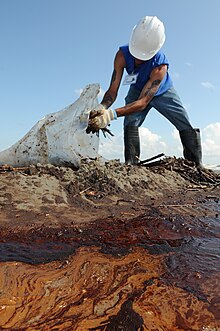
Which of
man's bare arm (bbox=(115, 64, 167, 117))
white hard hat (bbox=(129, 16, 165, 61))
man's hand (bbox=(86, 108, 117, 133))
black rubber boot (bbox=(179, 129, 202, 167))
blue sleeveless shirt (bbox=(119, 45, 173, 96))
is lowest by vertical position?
black rubber boot (bbox=(179, 129, 202, 167))

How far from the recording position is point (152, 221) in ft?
6.53

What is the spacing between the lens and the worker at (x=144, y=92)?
12.4 ft

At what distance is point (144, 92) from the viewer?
3.94m

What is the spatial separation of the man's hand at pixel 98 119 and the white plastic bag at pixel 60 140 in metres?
0.08

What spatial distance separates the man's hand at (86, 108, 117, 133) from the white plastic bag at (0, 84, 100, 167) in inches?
3.2

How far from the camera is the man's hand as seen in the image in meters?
3.29

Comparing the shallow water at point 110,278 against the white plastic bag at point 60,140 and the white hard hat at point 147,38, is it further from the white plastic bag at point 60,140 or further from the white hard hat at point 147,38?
the white hard hat at point 147,38

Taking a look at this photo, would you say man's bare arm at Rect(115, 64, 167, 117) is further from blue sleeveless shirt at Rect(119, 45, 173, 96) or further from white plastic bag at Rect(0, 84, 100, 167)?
white plastic bag at Rect(0, 84, 100, 167)

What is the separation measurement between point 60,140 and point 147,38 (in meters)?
1.90

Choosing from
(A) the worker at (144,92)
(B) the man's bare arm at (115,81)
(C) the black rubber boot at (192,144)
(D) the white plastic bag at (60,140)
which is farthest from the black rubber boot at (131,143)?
(D) the white plastic bag at (60,140)

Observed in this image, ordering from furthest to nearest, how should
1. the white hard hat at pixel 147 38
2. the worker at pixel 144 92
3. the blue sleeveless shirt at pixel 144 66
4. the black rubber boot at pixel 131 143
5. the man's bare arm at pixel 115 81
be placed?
1. the black rubber boot at pixel 131 143
2. the man's bare arm at pixel 115 81
3. the blue sleeveless shirt at pixel 144 66
4. the white hard hat at pixel 147 38
5. the worker at pixel 144 92

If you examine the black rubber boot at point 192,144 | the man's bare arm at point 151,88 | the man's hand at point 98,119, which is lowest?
the black rubber boot at point 192,144

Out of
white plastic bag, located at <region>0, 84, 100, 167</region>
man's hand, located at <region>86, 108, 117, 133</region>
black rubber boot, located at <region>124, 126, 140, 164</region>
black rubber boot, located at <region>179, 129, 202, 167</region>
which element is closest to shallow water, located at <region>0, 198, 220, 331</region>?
white plastic bag, located at <region>0, 84, 100, 167</region>

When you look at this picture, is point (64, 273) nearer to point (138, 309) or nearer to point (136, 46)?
point (138, 309)
